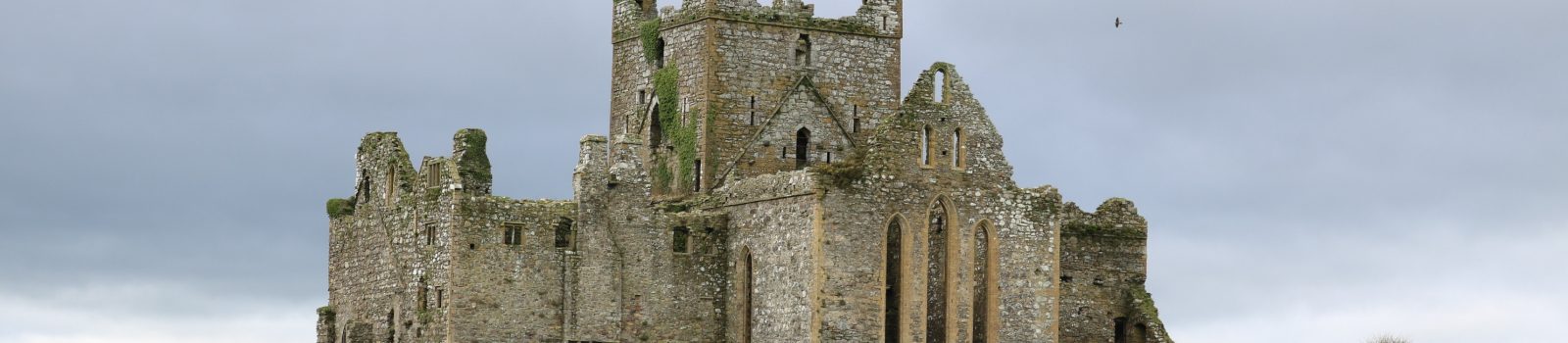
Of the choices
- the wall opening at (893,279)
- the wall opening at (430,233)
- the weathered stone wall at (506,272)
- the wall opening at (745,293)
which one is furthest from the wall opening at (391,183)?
the wall opening at (893,279)

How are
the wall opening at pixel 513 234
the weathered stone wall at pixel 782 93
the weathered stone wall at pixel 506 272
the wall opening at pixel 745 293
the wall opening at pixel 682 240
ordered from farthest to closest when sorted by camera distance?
the weathered stone wall at pixel 782 93
the wall opening at pixel 682 240
the wall opening at pixel 745 293
the wall opening at pixel 513 234
the weathered stone wall at pixel 506 272

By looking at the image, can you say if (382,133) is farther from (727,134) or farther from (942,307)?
(942,307)

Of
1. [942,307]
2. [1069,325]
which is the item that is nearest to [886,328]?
[942,307]

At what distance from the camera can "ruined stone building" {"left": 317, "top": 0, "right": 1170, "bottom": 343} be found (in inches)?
2694

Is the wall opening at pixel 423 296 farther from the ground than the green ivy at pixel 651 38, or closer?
closer

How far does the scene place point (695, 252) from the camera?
2808 inches

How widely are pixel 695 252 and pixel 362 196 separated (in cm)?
860

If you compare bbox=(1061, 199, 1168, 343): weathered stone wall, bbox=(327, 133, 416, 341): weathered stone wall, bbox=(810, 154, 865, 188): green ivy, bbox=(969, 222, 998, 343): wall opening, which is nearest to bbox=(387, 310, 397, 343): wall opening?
bbox=(327, 133, 416, 341): weathered stone wall

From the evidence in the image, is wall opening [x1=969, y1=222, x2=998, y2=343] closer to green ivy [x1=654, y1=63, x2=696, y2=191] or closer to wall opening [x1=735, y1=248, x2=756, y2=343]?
wall opening [x1=735, y1=248, x2=756, y2=343]

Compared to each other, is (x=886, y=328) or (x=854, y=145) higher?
(x=854, y=145)

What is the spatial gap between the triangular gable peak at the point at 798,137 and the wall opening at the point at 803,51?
396mm

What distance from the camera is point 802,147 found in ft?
247

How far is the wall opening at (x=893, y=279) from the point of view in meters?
69.2

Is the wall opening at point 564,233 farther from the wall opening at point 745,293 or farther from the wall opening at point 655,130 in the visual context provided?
the wall opening at point 655,130
